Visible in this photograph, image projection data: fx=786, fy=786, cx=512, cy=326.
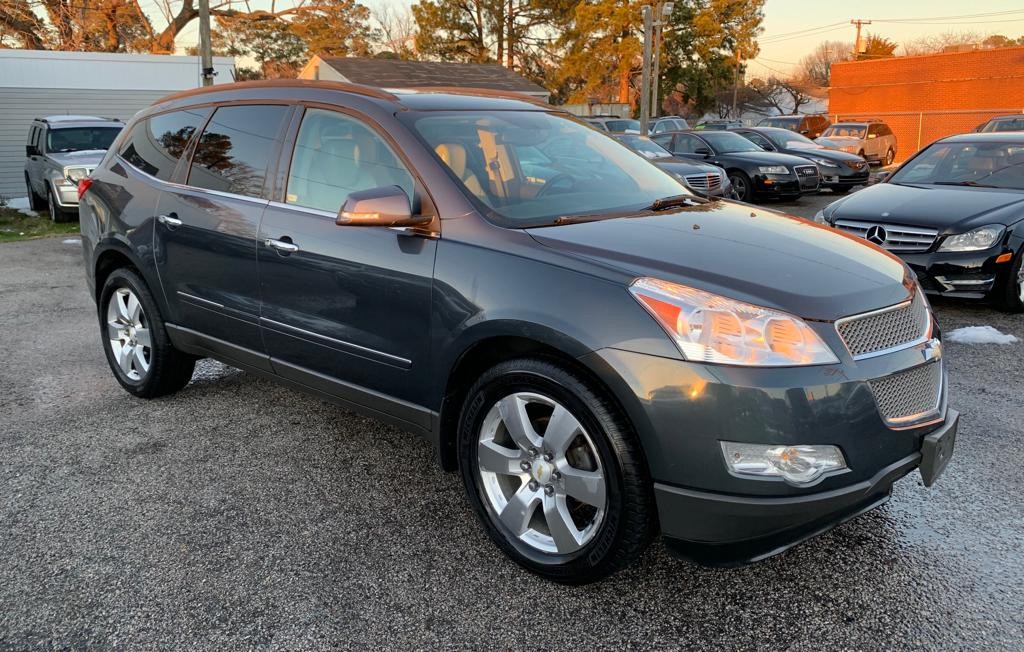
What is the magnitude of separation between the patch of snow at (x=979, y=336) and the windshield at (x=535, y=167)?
10.3ft

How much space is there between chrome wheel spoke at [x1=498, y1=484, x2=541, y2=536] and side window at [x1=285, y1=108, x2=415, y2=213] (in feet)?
4.21

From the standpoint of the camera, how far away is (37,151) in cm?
1413

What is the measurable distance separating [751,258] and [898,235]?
454 centimetres

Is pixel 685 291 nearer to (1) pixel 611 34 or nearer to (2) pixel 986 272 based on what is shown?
(2) pixel 986 272

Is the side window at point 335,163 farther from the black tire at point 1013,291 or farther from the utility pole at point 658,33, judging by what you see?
the utility pole at point 658,33

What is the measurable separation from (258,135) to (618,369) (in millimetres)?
2313

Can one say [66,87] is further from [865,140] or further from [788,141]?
[865,140]

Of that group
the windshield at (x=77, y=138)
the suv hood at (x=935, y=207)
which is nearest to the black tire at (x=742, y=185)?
the suv hood at (x=935, y=207)

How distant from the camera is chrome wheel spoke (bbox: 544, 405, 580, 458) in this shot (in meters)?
2.59

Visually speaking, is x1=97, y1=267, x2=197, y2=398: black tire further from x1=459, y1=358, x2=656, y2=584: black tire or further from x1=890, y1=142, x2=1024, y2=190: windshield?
x1=890, y1=142, x2=1024, y2=190: windshield

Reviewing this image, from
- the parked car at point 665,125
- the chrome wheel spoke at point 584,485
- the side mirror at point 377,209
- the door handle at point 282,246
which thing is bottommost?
the chrome wheel spoke at point 584,485

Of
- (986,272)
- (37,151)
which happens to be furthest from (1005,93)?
(37,151)

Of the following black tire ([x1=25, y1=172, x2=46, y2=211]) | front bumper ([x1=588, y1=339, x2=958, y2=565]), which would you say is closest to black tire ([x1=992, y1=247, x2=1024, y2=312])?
front bumper ([x1=588, y1=339, x2=958, y2=565])

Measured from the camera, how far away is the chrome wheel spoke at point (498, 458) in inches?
110
